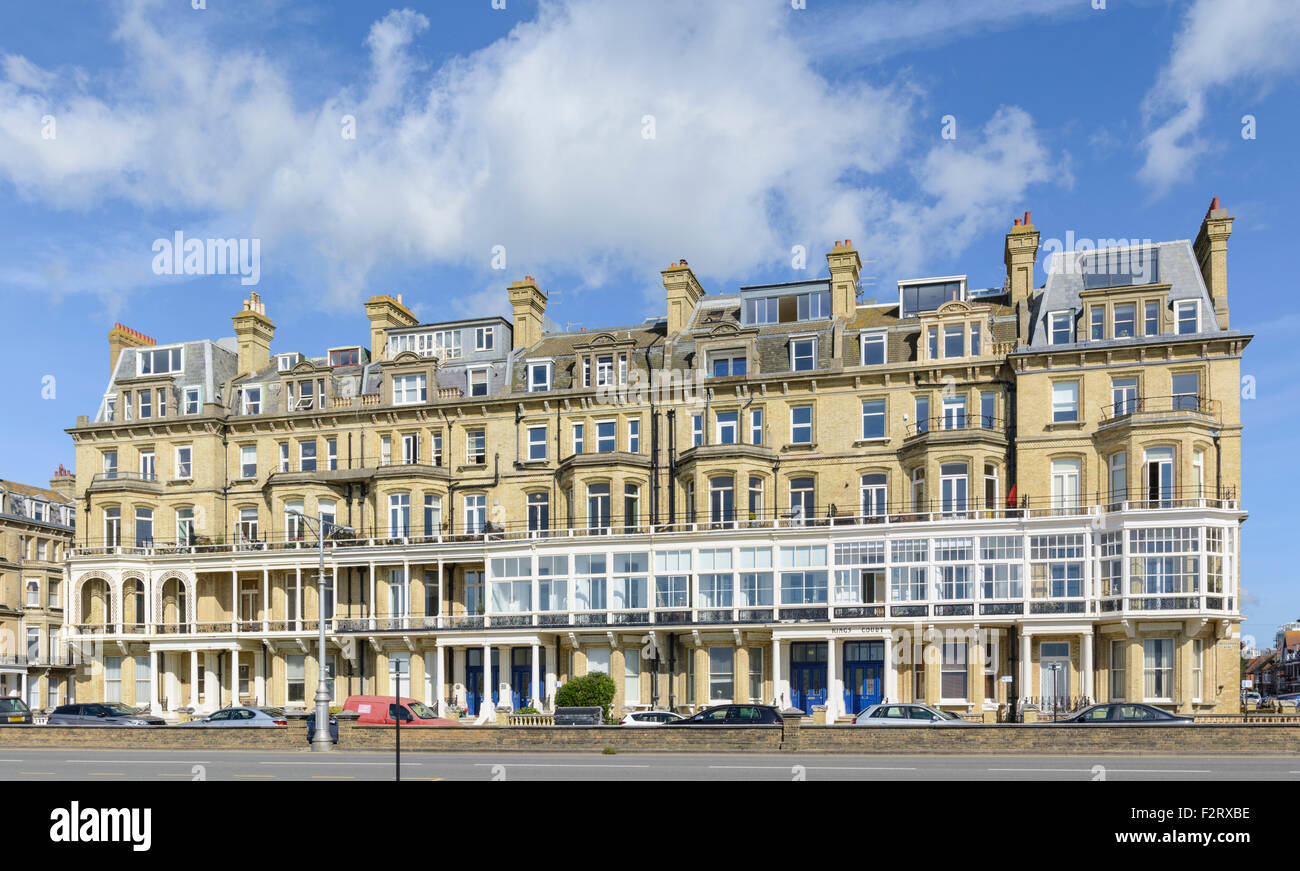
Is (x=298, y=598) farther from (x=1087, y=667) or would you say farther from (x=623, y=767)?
(x=1087, y=667)

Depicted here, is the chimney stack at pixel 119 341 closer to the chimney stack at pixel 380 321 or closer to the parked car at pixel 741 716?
the chimney stack at pixel 380 321

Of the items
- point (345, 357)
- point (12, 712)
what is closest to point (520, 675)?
point (345, 357)

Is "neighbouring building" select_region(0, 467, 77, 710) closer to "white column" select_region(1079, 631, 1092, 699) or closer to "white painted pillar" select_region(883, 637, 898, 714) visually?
"white painted pillar" select_region(883, 637, 898, 714)

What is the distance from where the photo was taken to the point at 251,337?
6266 cm

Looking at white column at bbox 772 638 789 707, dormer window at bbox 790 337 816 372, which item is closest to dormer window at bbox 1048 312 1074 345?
dormer window at bbox 790 337 816 372

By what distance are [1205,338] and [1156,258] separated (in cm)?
469

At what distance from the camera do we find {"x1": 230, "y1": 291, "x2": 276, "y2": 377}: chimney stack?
62531mm

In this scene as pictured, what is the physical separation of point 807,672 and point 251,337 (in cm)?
3548

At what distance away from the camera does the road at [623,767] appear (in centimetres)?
2217

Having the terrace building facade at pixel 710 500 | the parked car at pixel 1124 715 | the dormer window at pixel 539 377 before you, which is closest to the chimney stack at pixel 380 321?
the terrace building facade at pixel 710 500

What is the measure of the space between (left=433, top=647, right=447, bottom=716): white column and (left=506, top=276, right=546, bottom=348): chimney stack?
16.3m
